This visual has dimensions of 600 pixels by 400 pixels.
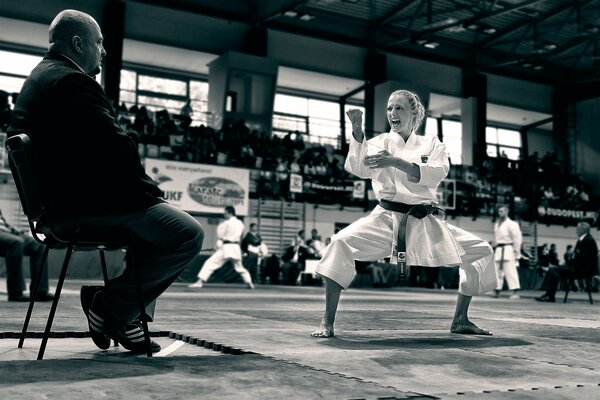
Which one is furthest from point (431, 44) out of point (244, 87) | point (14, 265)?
point (14, 265)

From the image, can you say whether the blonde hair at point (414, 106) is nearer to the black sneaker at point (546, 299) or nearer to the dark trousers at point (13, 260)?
the dark trousers at point (13, 260)

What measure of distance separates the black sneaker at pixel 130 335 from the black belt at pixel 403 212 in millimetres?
1495

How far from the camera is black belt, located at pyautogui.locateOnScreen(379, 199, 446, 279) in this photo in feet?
13.3

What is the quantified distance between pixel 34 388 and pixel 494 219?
23.0 m

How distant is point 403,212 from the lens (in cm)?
416

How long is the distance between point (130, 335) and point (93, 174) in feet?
2.55

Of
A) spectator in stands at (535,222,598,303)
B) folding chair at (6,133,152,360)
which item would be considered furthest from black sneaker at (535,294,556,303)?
folding chair at (6,133,152,360)

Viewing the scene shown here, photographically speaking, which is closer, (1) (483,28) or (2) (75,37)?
(2) (75,37)

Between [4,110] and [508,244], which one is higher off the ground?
[4,110]

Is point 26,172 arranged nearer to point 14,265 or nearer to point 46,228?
point 46,228

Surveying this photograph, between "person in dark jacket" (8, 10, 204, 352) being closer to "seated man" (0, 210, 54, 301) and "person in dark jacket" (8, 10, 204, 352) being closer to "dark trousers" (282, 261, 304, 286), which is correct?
"seated man" (0, 210, 54, 301)

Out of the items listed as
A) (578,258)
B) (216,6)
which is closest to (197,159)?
(216,6)

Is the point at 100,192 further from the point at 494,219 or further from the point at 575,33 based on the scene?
the point at 575,33

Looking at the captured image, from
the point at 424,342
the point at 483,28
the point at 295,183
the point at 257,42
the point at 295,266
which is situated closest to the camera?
the point at 424,342
